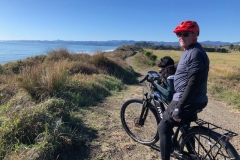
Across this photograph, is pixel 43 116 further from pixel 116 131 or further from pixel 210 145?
pixel 210 145

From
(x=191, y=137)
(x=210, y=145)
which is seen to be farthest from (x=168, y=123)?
(x=210, y=145)

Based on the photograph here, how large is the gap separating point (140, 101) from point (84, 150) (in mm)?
1274

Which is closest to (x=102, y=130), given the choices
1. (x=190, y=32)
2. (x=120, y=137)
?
(x=120, y=137)

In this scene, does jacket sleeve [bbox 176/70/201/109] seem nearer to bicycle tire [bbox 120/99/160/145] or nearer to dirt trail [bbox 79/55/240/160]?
bicycle tire [bbox 120/99/160/145]

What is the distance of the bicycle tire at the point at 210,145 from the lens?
241cm

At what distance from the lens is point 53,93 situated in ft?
18.0

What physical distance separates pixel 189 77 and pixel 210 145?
3.14 ft

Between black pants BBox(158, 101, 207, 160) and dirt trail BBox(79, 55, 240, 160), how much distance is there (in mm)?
720

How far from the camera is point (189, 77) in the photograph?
2322 mm

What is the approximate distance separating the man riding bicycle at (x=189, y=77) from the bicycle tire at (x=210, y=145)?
0.83ft

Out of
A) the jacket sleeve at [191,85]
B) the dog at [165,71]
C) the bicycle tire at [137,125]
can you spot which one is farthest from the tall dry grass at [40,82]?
the jacket sleeve at [191,85]

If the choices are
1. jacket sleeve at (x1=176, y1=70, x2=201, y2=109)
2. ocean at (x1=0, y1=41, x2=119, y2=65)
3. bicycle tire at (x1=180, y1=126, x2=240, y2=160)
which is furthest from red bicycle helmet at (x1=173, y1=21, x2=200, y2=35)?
ocean at (x1=0, y1=41, x2=119, y2=65)

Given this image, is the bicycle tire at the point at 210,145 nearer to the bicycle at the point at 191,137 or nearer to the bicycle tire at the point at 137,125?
the bicycle at the point at 191,137

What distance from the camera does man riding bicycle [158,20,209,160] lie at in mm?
2299
